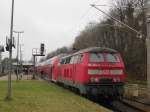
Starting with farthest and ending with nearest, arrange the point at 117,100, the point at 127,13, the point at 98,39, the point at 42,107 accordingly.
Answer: the point at 98,39 < the point at 127,13 < the point at 117,100 < the point at 42,107

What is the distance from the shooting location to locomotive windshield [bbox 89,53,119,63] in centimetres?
2322

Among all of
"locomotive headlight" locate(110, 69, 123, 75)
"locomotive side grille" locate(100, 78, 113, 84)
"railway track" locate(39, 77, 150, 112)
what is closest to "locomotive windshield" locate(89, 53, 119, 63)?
"locomotive headlight" locate(110, 69, 123, 75)

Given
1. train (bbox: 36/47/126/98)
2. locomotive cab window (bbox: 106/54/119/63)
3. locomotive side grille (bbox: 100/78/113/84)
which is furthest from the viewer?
locomotive cab window (bbox: 106/54/119/63)

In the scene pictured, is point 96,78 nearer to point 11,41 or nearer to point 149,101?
point 149,101

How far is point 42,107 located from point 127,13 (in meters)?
56.4

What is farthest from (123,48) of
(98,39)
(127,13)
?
(98,39)

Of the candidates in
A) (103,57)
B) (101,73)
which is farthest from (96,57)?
(101,73)

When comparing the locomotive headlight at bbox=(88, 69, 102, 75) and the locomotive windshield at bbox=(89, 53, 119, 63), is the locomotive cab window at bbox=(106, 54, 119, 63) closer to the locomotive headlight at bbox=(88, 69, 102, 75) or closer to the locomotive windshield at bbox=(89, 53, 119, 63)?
the locomotive windshield at bbox=(89, 53, 119, 63)

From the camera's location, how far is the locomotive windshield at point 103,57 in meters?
23.2

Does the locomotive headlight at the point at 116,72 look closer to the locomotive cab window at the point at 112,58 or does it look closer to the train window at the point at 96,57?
the locomotive cab window at the point at 112,58

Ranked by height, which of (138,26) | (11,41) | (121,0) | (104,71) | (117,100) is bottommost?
(117,100)

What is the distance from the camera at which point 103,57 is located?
76.7 feet

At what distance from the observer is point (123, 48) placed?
7525 cm

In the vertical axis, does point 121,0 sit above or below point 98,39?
above
